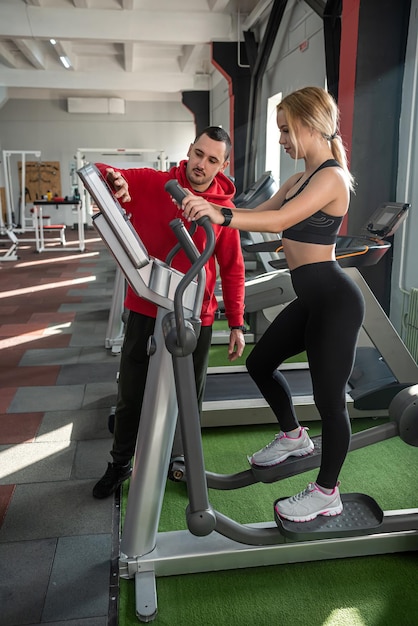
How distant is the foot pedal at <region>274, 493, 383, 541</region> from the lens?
1.81 m

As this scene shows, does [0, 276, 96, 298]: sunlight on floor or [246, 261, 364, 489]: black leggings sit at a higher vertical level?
[246, 261, 364, 489]: black leggings

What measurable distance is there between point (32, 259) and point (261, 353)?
766cm

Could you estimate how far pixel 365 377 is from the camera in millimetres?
3271

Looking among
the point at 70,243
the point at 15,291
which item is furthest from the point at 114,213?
the point at 70,243

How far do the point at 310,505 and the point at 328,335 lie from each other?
2.00ft

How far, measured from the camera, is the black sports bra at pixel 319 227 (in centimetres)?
168

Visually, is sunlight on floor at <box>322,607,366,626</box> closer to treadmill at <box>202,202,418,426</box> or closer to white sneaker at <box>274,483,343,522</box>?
white sneaker at <box>274,483,343,522</box>

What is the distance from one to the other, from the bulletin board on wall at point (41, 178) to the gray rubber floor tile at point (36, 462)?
41.4 feet

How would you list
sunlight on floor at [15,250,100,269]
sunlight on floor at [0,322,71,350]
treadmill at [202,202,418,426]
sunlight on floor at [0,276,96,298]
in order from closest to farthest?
treadmill at [202,202,418,426] < sunlight on floor at [0,322,71,350] < sunlight on floor at [0,276,96,298] < sunlight on floor at [15,250,100,269]

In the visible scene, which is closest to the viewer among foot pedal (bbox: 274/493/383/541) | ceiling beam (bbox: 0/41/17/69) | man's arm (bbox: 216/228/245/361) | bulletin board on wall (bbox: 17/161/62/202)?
foot pedal (bbox: 274/493/383/541)

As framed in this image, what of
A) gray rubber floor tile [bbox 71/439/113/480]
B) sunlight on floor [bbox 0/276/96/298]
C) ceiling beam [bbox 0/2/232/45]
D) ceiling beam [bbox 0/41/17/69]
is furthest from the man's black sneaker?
ceiling beam [bbox 0/41/17/69]

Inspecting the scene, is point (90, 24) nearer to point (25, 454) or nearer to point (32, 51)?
point (32, 51)

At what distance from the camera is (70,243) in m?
11.0

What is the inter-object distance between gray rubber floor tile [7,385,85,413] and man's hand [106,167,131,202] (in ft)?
5.94
